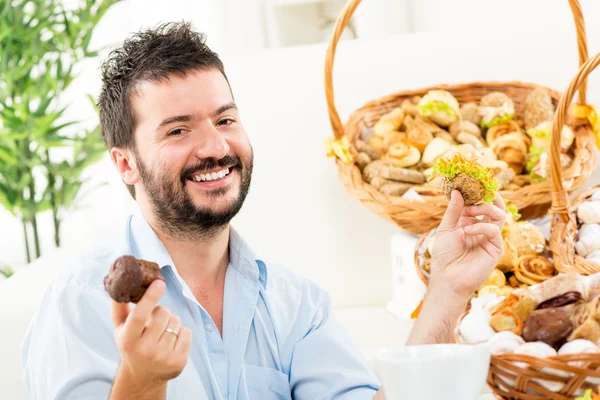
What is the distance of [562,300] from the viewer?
104 cm

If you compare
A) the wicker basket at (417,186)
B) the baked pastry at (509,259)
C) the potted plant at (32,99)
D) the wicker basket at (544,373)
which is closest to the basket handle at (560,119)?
the baked pastry at (509,259)

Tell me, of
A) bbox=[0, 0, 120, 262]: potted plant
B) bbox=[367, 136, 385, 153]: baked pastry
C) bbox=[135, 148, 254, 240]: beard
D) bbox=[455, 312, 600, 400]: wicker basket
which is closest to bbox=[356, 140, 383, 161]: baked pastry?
bbox=[367, 136, 385, 153]: baked pastry

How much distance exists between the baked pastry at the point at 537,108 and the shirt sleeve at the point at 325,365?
1.08m

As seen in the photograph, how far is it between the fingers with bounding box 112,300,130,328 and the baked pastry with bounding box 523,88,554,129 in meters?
1.66

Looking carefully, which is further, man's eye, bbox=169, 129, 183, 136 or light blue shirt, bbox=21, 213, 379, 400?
man's eye, bbox=169, 129, 183, 136

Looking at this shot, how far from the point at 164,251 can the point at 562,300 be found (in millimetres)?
706

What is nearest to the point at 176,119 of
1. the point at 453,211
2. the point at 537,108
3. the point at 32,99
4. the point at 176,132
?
the point at 176,132

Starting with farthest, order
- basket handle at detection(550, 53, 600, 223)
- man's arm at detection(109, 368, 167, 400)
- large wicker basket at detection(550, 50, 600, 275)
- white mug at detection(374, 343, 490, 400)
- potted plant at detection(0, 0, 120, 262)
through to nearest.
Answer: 1. potted plant at detection(0, 0, 120, 262)
2. large wicker basket at detection(550, 50, 600, 275)
3. basket handle at detection(550, 53, 600, 223)
4. man's arm at detection(109, 368, 167, 400)
5. white mug at detection(374, 343, 490, 400)

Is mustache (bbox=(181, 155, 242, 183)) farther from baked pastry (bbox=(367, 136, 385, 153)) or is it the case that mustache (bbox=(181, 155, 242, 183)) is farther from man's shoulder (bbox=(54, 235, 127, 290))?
baked pastry (bbox=(367, 136, 385, 153))

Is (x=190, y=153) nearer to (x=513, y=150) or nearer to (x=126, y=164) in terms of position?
(x=126, y=164)

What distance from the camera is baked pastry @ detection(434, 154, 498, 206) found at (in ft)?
4.02

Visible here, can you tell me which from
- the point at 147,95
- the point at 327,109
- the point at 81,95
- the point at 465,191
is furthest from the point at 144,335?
the point at 81,95

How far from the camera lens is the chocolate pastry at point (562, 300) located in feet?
3.39

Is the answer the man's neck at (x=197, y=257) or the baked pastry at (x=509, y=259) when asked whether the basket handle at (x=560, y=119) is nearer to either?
the baked pastry at (x=509, y=259)
